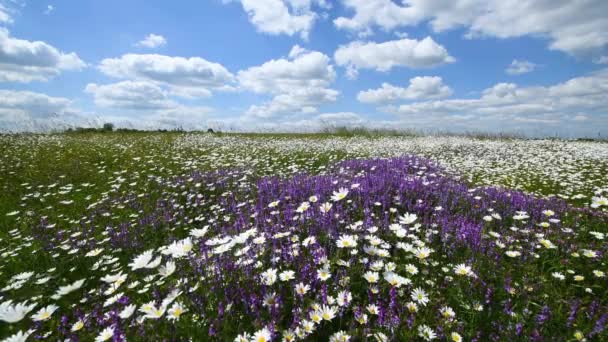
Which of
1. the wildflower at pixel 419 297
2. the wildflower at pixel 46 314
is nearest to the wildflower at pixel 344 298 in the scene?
the wildflower at pixel 419 297

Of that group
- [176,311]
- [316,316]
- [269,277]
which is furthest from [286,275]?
[176,311]

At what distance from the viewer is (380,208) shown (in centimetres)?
475

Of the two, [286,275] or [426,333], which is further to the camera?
[286,275]

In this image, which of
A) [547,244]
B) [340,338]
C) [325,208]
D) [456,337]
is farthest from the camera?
[325,208]

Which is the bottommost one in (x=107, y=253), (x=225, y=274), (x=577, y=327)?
(x=107, y=253)

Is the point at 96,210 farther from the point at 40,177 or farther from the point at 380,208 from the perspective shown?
the point at 380,208

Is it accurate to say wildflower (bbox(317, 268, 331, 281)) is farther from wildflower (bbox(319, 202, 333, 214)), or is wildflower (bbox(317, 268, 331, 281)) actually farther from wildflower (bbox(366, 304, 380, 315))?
wildflower (bbox(319, 202, 333, 214))

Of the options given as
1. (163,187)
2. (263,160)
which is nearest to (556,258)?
(163,187)

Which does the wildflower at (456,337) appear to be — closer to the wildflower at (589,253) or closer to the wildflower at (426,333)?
the wildflower at (426,333)

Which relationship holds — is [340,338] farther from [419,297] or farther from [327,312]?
[419,297]

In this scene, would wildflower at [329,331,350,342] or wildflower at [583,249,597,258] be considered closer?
wildflower at [329,331,350,342]

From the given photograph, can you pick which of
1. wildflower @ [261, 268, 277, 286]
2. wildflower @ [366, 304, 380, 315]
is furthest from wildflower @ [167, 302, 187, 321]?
wildflower @ [366, 304, 380, 315]

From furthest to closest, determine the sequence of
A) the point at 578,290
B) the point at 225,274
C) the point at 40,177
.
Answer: the point at 40,177
the point at 578,290
the point at 225,274

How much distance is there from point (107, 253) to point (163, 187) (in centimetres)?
345
